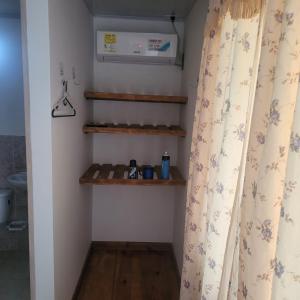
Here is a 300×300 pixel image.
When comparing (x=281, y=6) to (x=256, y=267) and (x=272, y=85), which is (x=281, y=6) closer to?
Answer: (x=272, y=85)

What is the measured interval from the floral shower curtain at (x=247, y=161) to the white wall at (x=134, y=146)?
1201 mm

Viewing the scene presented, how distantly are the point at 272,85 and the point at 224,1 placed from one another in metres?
0.61

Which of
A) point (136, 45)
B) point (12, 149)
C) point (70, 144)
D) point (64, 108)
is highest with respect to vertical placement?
point (136, 45)

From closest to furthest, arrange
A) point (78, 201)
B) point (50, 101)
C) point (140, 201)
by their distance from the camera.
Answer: point (50, 101), point (78, 201), point (140, 201)

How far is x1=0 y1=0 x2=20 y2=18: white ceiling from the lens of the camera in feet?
7.58

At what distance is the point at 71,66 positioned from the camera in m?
1.81

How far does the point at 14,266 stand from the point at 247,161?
2.56m

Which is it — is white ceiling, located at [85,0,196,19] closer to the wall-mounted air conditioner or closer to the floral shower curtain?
the wall-mounted air conditioner

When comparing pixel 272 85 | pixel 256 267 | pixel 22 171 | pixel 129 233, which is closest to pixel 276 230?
pixel 256 267

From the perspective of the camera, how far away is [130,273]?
243cm

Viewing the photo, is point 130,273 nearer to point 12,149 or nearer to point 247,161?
point 12,149

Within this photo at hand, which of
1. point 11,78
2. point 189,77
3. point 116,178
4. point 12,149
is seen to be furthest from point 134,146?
point 11,78

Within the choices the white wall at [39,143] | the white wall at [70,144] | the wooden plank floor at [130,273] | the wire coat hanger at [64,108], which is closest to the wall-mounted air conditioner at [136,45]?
the white wall at [70,144]

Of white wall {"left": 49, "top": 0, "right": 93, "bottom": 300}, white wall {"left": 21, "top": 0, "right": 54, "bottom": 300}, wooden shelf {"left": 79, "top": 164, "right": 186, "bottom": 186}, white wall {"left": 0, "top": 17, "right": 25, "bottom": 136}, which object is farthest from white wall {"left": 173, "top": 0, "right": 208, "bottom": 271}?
white wall {"left": 0, "top": 17, "right": 25, "bottom": 136}
